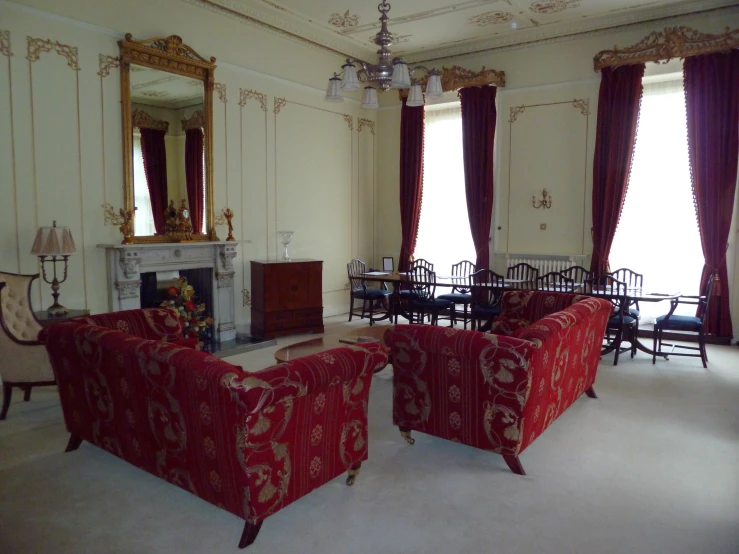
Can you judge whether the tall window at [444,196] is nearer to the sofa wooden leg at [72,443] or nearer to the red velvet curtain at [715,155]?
the red velvet curtain at [715,155]

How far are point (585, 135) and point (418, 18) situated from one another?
8.39 feet

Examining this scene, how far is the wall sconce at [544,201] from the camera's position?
7.36 m

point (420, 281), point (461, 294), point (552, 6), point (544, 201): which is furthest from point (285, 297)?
point (552, 6)

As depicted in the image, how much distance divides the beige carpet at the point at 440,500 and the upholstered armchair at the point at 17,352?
260 millimetres

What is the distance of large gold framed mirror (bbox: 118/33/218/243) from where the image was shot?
5.46 m

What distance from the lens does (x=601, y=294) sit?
5.47m

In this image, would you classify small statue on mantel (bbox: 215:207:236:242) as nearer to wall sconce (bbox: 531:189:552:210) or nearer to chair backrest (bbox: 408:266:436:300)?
chair backrest (bbox: 408:266:436:300)

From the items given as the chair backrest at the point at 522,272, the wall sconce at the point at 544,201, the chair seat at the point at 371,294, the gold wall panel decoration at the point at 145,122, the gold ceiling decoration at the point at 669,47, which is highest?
the gold ceiling decoration at the point at 669,47

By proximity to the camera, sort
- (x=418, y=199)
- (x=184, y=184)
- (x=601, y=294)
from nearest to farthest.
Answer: (x=601, y=294), (x=184, y=184), (x=418, y=199)

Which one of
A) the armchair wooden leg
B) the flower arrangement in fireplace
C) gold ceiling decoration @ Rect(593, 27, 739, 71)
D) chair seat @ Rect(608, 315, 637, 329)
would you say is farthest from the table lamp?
gold ceiling decoration @ Rect(593, 27, 739, 71)

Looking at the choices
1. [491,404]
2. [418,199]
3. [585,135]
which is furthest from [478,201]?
[491,404]

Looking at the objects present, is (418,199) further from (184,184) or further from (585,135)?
(184,184)

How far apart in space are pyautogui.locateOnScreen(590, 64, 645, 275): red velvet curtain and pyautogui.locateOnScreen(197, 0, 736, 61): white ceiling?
682mm

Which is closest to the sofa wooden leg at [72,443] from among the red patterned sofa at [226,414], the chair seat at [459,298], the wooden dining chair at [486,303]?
the red patterned sofa at [226,414]
